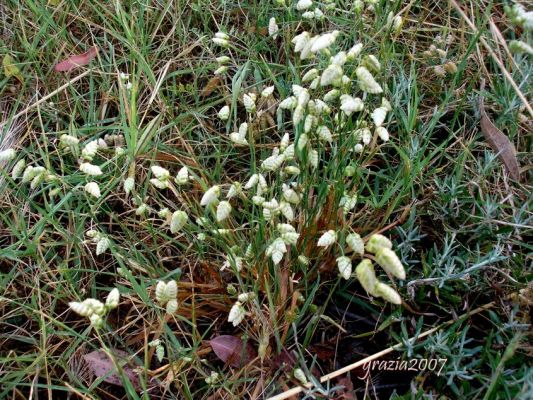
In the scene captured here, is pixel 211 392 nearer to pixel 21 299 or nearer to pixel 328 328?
pixel 328 328

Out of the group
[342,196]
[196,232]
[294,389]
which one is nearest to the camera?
[294,389]

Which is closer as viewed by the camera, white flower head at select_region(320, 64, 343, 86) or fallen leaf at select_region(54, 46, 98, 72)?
white flower head at select_region(320, 64, 343, 86)

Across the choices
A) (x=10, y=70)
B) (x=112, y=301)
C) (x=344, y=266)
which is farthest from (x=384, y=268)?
(x=10, y=70)

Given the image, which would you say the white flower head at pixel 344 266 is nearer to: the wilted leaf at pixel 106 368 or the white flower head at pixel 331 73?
the white flower head at pixel 331 73

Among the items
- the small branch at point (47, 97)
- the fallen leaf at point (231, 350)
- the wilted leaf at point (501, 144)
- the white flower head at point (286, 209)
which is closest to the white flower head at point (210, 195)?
the white flower head at point (286, 209)

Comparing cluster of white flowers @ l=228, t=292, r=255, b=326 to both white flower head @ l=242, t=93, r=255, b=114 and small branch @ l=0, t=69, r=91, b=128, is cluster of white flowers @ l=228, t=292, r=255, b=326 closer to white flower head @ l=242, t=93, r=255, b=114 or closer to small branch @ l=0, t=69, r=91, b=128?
white flower head @ l=242, t=93, r=255, b=114

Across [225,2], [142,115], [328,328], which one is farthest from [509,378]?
[225,2]

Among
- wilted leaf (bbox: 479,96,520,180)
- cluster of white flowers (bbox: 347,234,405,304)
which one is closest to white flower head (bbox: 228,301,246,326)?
cluster of white flowers (bbox: 347,234,405,304)
